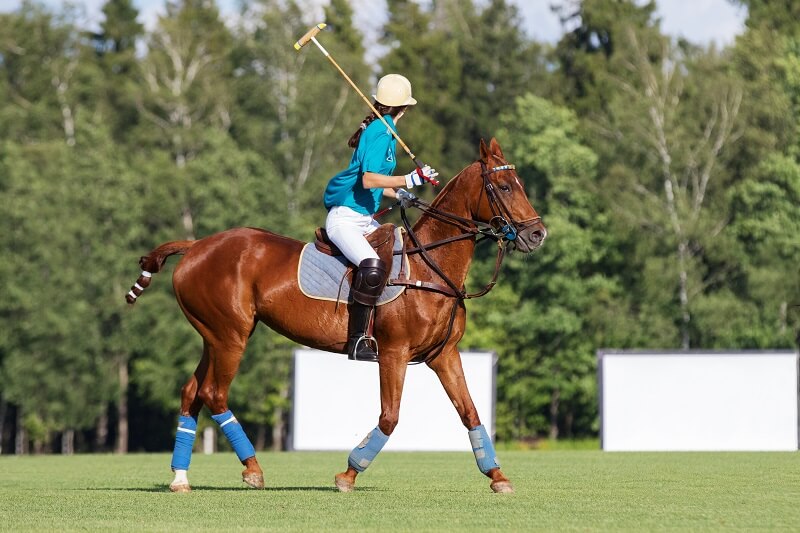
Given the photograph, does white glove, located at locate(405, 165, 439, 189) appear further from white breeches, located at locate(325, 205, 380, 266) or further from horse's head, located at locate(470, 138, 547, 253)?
white breeches, located at locate(325, 205, 380, 266)

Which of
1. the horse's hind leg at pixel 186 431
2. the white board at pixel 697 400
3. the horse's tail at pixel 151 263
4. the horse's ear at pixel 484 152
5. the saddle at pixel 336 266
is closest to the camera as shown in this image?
the horse's ear at pixel 484 152

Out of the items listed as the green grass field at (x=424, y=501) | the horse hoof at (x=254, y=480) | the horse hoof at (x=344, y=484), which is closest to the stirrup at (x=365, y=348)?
the horse hoof at (x=344, y=484)

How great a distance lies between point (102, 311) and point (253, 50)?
13.6 meters

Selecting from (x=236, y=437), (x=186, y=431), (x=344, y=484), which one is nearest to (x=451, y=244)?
(x=344, y=484)

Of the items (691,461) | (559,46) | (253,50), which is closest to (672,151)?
(559,46)

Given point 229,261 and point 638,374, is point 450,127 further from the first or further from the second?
point 229,261

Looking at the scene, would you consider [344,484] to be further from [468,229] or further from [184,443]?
[468,229]

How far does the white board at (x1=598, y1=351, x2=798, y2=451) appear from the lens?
29297mm

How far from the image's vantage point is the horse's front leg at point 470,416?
1248 cm

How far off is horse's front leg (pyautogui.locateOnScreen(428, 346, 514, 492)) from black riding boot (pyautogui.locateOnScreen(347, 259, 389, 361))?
662 millimetres

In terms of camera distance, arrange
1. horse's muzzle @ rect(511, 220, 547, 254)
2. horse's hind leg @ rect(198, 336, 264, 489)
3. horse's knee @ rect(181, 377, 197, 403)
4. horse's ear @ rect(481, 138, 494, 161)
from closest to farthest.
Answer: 1. horse's muzzle @ rect(511, 220, 547, 254)
2. horse's ear @ rect(481, 138, 494, 161)
3. horse's hind leg @ rect(198, 336, 264, 489)
4. horse's knee @ rect(181, 377, 197, 403)

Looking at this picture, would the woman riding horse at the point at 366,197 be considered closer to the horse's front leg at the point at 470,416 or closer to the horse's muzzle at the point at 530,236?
the horse's front leg at the point at 470,416

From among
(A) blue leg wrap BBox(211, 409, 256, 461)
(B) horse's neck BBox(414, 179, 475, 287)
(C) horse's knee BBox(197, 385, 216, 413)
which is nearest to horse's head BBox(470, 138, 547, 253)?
(B) horse's neck BBox(414, 179, 475, 287)

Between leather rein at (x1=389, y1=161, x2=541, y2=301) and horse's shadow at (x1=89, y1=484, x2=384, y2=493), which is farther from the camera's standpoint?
horse's shadow at (x1=89, y1=484, x2=384, y2=493)
